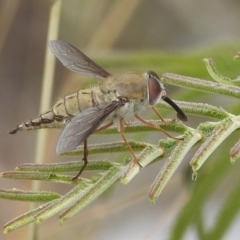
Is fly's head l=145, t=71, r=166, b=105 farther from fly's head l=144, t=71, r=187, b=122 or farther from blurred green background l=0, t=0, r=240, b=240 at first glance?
blurred green background l=0, t=0, r=240, b=240

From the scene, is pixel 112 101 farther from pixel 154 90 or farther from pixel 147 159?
pixel 147 159

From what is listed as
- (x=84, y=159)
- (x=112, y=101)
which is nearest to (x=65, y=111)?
(x=112, y=101)

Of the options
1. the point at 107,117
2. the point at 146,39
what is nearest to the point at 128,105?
the point at 107,117

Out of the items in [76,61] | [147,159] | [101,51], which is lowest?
[147,159]

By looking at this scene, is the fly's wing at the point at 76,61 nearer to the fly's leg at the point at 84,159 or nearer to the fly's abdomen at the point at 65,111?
the fly's abdomen at the point at 65,111

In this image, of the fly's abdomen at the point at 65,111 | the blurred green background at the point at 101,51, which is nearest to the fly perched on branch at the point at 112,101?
the fly's abdomen at the point at 65,111
